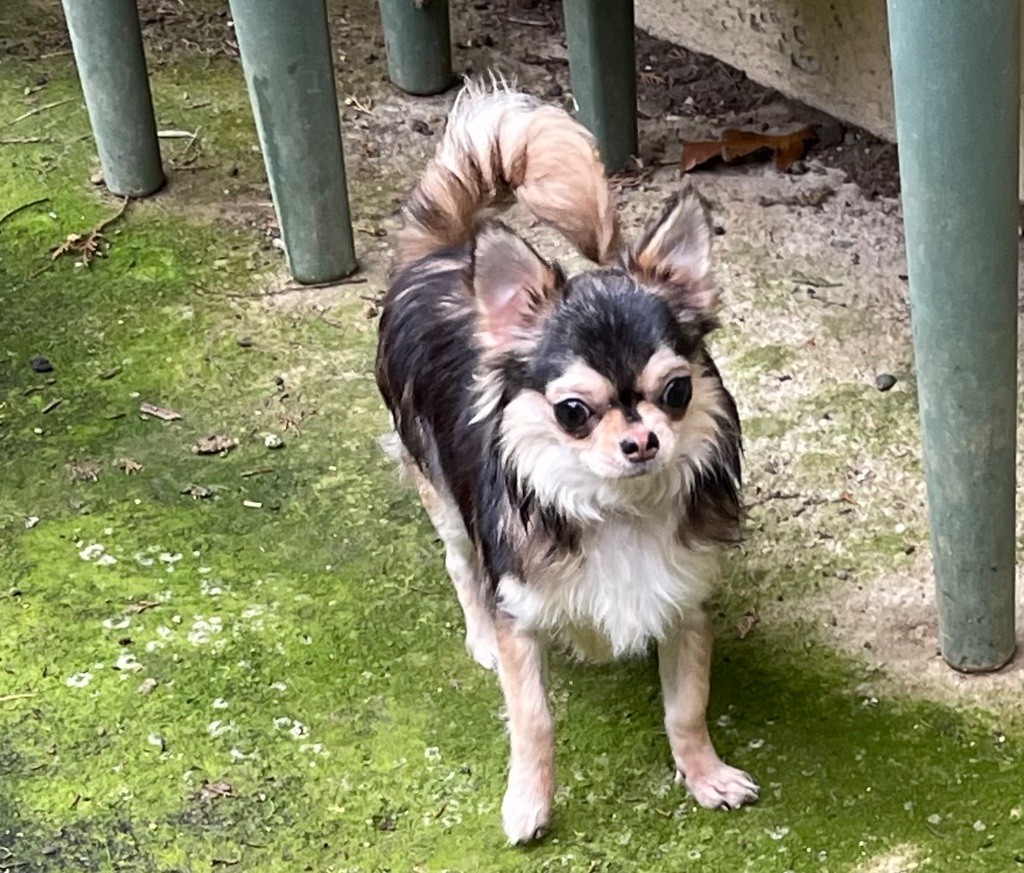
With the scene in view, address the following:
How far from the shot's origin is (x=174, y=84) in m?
5.47

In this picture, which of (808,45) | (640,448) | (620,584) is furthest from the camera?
(808,45)

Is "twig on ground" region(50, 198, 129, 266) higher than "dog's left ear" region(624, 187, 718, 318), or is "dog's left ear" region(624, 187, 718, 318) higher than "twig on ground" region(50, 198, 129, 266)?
"dog's left ear" region(624, 187, 718, 318)

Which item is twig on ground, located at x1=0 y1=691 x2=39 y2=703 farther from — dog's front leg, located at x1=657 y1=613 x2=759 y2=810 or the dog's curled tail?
dog's front leg, located at x1=657 y1=613 x2=759 y2=810

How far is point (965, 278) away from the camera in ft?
8.34

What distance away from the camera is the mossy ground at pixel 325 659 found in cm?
274

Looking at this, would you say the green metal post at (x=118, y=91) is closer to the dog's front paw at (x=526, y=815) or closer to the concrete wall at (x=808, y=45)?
the concrete wall at (x=808, y=45)

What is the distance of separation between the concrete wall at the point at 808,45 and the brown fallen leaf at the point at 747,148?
7.8 inches

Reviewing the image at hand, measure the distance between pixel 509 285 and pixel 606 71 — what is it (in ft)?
7.34

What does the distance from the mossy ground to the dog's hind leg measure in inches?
2.0

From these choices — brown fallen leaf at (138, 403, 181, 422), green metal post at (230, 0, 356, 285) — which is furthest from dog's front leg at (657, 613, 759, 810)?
green metal post at (230, 0, 356, 285)

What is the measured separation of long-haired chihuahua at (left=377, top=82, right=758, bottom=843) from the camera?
2439mm

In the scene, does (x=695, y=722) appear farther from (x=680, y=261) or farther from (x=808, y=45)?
(x=808, y=45)

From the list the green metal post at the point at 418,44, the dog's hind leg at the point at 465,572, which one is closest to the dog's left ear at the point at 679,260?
the dog's hind leg at the point at 465,572

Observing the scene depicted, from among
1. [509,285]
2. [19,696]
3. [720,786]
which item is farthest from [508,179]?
[19,696]
